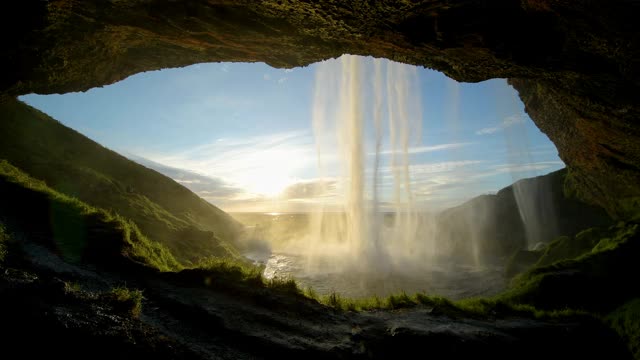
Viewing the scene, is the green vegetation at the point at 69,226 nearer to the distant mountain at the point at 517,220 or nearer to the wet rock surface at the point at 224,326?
the wet rock surface at the point at 224,326

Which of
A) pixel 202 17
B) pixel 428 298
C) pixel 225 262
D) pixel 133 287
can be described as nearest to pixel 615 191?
pixel 428 298

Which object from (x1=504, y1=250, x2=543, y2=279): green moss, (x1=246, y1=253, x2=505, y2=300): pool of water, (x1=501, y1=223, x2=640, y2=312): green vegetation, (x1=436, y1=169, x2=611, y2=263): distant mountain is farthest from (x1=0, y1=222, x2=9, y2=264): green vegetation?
(x1=436, y1=169, x2=611, y2=263): distant mountain

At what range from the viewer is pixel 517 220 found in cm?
4297

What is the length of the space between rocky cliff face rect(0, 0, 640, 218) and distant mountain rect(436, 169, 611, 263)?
31.5m

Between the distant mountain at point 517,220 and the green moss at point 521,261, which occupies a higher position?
the distant mountain at point 517,220

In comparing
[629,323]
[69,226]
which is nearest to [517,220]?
[629,323]

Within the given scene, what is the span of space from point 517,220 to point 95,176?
49.7 meters

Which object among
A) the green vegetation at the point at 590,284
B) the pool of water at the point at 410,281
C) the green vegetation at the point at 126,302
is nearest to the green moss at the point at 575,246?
the pool of water at the point at 410,281

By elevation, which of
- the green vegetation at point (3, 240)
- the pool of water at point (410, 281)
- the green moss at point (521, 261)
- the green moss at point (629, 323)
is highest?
the green vegetation at point (3, 240)

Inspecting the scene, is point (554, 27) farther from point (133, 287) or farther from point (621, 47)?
point (133, 287)

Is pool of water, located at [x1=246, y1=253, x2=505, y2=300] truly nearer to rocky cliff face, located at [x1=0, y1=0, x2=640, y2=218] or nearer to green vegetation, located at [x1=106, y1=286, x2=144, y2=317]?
rocky cliff face, located at [x1=0, y1=0, x2=640, y2=218]

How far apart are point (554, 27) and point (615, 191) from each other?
17643 millimetres

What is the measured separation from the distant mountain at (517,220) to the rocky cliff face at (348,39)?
31.5m

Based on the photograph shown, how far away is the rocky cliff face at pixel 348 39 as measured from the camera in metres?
7.17
